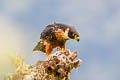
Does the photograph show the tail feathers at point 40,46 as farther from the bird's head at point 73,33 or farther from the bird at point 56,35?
the bird's head at point 73,33

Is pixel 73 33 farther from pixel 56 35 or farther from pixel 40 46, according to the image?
pixel 40 46

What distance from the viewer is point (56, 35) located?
33.5ft

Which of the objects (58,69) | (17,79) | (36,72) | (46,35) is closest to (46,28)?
(46,35)

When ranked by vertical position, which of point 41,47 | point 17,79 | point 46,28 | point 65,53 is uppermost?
point 46,28

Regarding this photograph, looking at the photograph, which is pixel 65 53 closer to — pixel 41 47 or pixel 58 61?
pixel 58 61

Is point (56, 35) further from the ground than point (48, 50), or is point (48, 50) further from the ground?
point (56, 35)

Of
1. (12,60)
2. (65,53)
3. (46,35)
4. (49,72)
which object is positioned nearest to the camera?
(12,60)

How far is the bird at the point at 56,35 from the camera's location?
399 inches

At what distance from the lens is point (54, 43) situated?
34.1 feet

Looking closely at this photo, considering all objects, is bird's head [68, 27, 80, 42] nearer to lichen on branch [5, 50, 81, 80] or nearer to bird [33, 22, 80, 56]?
bird [33, 22, 80, 56]

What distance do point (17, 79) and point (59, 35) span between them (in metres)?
6.92

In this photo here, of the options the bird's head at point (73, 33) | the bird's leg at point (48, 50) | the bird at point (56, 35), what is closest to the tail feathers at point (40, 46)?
the bird at point (56, 35)

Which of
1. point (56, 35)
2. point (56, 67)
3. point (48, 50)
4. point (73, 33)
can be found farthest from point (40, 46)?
point (56, 67)

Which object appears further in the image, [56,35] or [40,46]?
[40,46]
